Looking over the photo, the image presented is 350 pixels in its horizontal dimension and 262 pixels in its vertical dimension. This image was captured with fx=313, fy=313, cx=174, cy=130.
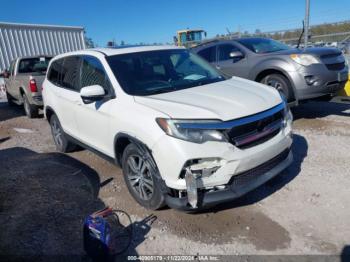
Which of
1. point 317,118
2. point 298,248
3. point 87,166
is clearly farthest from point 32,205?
point 317,118

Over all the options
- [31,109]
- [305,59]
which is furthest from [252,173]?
[31,109]

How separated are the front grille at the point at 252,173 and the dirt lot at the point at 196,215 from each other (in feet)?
1.54

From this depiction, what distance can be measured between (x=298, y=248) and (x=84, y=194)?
107 inches

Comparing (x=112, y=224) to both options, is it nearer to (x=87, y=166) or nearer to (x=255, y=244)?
(x=255, y=244)

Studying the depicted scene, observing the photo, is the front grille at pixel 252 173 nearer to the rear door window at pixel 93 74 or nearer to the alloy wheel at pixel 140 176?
the alloy wheel at pixel 140 176

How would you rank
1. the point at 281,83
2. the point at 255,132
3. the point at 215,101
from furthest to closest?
1. the point at 281,83
2. the point at 215,101
3. the point at 255,132

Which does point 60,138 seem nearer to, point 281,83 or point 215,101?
point 215,101

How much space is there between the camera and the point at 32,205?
4008 mm

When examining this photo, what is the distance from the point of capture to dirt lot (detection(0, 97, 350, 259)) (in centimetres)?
299

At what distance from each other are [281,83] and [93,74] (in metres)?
3.82

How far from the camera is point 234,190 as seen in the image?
3.03 metres

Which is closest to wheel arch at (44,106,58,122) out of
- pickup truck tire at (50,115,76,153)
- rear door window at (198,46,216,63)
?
pickup truck tire at (50,115,76,153)

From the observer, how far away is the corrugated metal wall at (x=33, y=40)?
13416 mm

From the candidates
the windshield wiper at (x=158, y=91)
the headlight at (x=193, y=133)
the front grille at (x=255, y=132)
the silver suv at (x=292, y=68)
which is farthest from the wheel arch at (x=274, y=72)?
the headlight at (x=193, y=133)
